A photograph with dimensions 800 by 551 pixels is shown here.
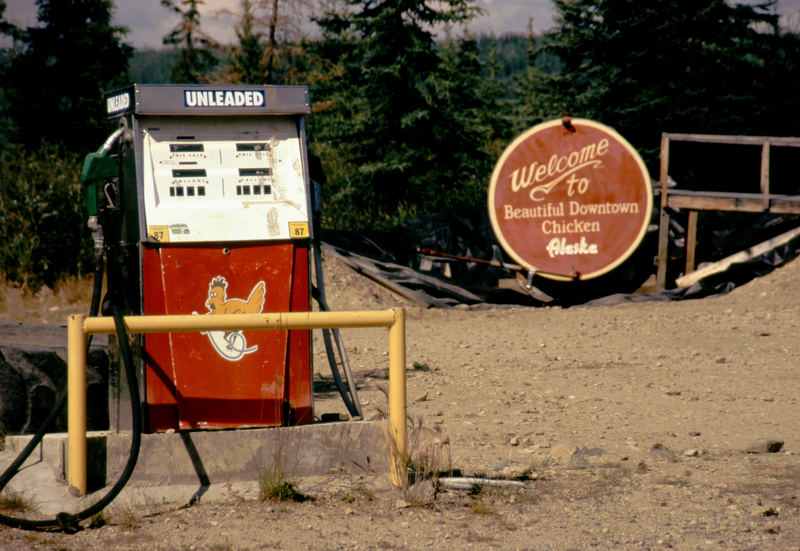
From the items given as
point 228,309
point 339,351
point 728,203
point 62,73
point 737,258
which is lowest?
point 737,258

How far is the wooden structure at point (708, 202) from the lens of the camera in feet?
41.4

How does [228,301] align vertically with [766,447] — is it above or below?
above

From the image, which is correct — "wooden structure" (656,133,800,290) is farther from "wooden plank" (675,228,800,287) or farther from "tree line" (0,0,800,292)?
"tree line" (0,0,800,292)

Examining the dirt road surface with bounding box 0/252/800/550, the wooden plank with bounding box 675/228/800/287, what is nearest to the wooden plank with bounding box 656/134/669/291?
the wooden plank with bounding box 675/228/800/287

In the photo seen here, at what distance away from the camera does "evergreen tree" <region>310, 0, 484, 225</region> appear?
17.9m

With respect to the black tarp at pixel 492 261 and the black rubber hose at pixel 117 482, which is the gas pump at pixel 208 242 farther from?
the black tarp at pixel 492 261

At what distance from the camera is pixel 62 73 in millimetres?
27984

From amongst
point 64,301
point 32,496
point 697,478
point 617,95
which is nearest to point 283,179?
point 32,496

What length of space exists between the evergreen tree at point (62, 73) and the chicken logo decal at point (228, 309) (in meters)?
24.1

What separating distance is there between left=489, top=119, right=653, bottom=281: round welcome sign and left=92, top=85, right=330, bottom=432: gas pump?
26.2 feet

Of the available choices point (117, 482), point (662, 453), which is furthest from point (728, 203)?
point (117, 482)

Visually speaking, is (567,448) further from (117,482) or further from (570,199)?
(570,199)

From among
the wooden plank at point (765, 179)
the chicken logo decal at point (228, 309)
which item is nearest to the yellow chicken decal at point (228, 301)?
the chicken logo decal at point (228, 309)

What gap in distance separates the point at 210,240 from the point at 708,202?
9.60m
